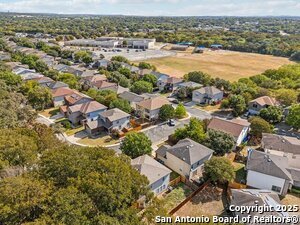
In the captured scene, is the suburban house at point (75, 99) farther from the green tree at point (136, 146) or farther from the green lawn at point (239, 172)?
the green lawn at point (239, 172)

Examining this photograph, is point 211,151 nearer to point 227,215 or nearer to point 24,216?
point 227,215

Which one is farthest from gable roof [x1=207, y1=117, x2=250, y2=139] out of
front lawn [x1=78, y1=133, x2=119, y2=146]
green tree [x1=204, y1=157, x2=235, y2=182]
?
front lawn [x1=78, y1=133, x2=119, y2=146]

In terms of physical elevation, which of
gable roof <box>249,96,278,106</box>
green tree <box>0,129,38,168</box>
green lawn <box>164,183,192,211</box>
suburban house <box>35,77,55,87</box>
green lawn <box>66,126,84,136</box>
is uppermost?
green tree <box>0,129,38,168</box>

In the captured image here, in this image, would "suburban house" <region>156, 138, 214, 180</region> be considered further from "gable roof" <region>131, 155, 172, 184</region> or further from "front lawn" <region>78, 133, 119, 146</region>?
"front lawn" <region>78, 133, 119, 146</region>

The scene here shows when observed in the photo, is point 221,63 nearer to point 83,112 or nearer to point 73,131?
point 83,112

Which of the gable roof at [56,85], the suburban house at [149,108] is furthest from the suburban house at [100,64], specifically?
the suburban house at [149,108]

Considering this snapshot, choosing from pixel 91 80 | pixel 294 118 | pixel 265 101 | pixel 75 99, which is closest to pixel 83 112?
pixel 75 99
